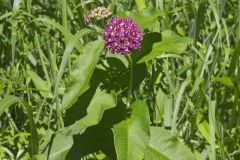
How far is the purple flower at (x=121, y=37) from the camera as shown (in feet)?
4.23

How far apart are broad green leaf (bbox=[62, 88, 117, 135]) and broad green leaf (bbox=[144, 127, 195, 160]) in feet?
0.53

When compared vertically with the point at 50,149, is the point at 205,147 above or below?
below

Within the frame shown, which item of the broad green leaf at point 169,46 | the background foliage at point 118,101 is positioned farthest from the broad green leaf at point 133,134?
the broad green leaf at point 169,46

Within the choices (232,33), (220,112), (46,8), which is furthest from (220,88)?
(46,8)

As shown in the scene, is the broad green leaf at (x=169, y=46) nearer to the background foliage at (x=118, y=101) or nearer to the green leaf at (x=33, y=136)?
the background foliage at (x=118, y=101)

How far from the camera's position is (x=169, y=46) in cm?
139

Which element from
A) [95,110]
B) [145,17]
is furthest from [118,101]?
[145,17]

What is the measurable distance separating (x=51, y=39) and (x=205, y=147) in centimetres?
66

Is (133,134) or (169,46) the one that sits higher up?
(169,46)

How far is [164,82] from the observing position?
5.93 ft

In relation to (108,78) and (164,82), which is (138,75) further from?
(164,82)

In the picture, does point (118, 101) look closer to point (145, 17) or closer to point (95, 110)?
point (95, 110)

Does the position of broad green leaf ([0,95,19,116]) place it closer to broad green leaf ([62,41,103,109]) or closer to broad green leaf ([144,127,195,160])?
broad green leaf ([62,41,103,109])

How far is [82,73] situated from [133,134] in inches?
7.9
